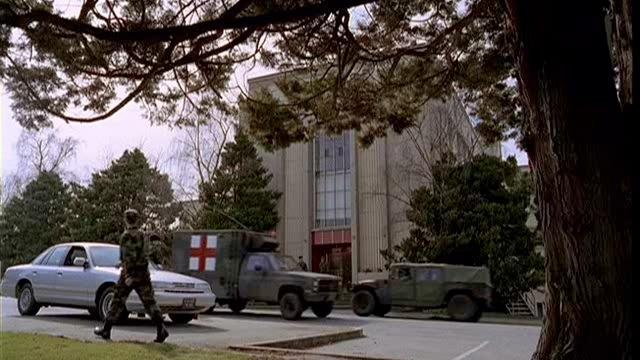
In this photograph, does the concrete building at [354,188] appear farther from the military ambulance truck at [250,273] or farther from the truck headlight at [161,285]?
the truck headlight at [161,285]

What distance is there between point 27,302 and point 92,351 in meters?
7.12

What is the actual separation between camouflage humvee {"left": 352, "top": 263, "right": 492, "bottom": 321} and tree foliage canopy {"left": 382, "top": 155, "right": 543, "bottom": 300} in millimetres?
6052

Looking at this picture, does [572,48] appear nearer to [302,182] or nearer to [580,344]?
[580,344]

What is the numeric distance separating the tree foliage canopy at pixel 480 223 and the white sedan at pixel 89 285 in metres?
14.9

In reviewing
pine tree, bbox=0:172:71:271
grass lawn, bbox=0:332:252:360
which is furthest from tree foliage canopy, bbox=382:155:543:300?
pine tree, bbox=0:172:71:271

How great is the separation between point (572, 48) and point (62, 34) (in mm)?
7081

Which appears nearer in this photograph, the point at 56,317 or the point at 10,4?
the point at 10,4

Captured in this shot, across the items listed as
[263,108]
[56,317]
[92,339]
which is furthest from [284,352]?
[56,317]

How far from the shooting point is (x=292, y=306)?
682 inches

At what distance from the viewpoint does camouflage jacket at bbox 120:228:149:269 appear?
9359mm

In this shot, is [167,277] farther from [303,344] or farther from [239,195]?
[239,195]

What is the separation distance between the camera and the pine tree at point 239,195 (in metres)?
33.7

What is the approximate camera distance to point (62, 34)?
915 centimetres

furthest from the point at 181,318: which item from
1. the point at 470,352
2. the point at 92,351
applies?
the point at 470,352
